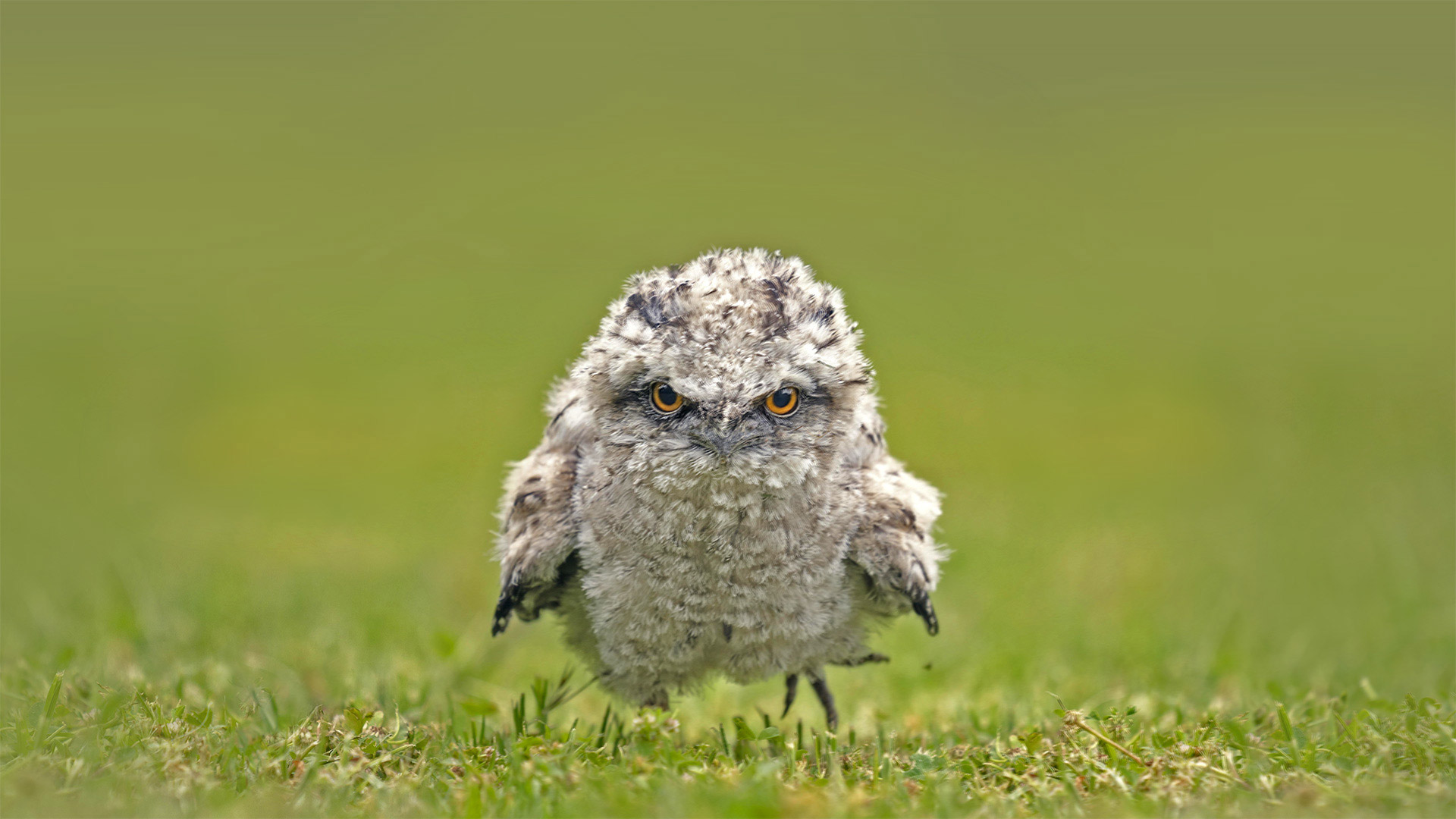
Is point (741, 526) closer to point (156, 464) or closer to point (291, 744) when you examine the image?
point (291, 744)

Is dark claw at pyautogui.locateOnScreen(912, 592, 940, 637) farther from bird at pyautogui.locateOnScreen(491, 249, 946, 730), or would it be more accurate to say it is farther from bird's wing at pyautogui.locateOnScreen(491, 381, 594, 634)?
bird's wing at pyautogui.locateOnScreen(491, 381, 594, 634)

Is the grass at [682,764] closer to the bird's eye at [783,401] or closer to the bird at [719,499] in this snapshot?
the bird at [719,499]

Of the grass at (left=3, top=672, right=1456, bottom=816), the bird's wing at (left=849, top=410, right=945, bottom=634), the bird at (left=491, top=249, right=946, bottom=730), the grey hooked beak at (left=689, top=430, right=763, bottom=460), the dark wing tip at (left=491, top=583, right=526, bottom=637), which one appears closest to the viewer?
the grass at (left=3, top=672, right=1456, bottom=816)

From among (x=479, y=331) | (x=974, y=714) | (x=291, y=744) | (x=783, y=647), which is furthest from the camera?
(x=479, y=331)

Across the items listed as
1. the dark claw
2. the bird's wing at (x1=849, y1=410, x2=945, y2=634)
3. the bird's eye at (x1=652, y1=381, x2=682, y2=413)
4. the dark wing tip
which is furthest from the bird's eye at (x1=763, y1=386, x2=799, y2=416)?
the dark wing tip

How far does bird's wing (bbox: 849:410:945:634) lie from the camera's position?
17.1 ft

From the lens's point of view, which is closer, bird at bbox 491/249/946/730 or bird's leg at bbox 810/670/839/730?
bird at bbox 491/249/946/730

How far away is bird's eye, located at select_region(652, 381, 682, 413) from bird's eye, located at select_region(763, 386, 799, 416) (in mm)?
359

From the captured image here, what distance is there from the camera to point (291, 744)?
15.7 ft

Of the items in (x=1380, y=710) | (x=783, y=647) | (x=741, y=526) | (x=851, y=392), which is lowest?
(x=1380, y=710)

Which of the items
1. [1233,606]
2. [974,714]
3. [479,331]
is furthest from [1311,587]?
[479,331]

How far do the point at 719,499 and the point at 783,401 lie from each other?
48cm

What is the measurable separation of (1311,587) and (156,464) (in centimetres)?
1220

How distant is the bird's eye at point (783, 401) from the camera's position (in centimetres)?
475
